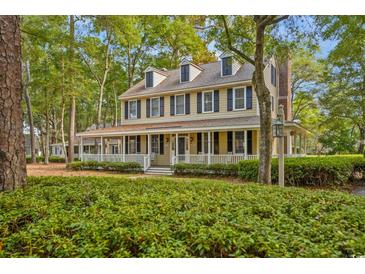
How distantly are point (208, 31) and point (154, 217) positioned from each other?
28.9 ft

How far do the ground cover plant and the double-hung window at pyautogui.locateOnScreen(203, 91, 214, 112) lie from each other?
12.8m

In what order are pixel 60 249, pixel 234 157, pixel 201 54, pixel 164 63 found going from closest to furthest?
pixel 60 249 → pixel 234 157 → pixel 201 54 → pixel 164 63

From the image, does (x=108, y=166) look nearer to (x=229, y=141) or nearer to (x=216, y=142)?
Result: (x=216, y=142)

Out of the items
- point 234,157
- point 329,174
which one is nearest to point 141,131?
point 234,157

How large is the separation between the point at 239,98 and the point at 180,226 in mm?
13506

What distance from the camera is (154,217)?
9.27 feet

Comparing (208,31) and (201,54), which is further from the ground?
(201,54)

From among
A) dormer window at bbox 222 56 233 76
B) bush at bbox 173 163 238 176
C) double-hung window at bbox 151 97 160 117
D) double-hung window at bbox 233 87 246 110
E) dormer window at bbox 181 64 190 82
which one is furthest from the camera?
double-hung window at bbox 151 97 160 117

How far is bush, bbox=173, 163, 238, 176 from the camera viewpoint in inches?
502

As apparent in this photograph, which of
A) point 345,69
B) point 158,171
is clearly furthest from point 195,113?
point 345,69

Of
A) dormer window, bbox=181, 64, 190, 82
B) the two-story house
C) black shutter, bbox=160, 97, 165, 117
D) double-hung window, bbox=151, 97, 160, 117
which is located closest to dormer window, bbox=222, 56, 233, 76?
the two-story house

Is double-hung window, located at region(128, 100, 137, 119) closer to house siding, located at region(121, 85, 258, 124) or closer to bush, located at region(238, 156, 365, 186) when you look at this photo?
house siding, located at region(121, 85, 258, 124)

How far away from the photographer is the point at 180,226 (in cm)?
253

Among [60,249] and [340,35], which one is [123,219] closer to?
[60,249]
